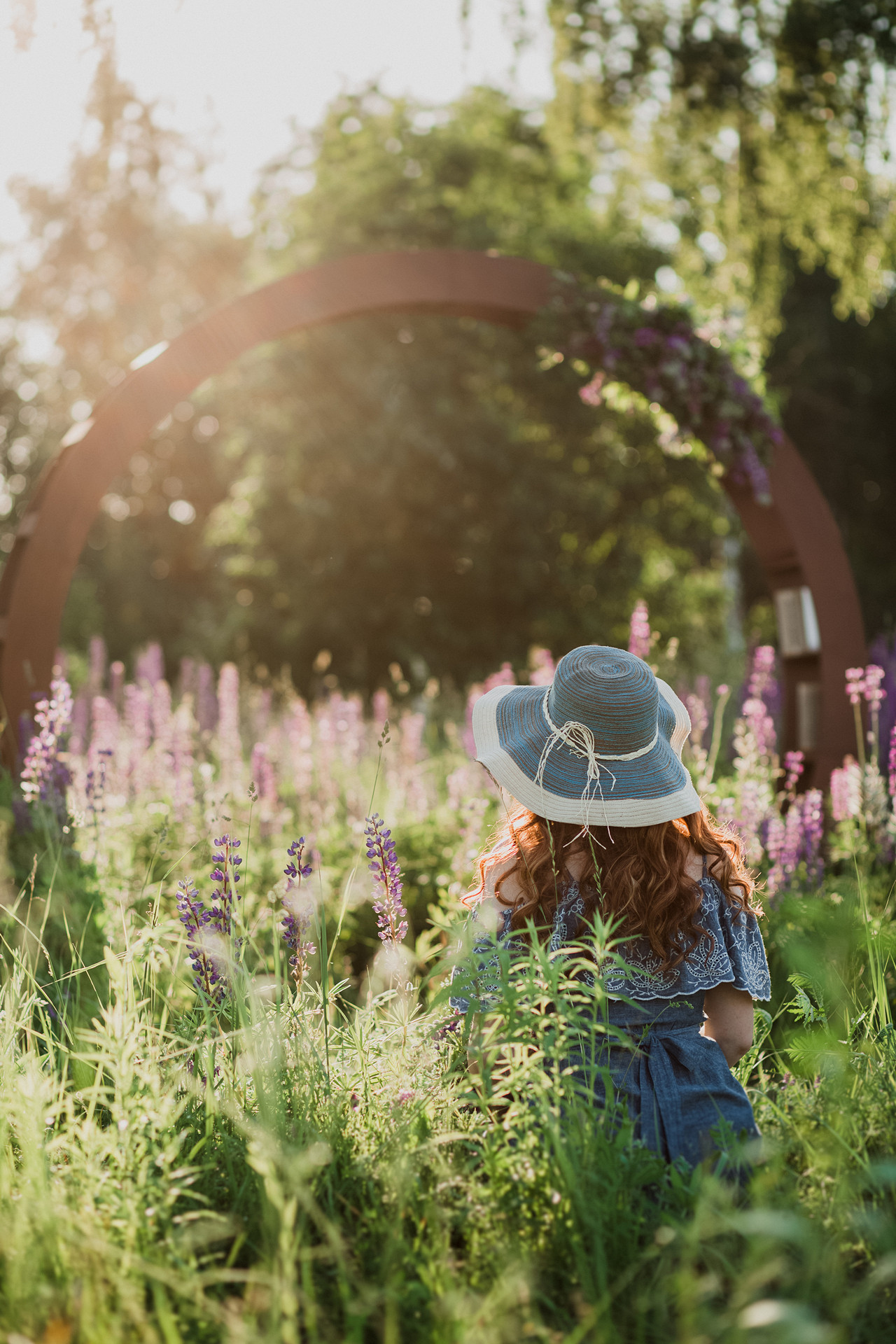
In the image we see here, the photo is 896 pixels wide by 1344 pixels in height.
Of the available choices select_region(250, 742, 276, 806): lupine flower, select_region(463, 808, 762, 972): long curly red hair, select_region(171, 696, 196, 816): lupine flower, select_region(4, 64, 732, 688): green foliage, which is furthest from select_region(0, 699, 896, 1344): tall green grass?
select_region(4, 64, 732, 688): green foliage

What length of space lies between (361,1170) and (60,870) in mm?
1661

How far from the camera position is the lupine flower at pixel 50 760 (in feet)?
9.93

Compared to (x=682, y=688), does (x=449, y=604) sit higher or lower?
higher

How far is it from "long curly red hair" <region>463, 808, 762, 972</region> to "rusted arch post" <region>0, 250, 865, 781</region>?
8.97ft

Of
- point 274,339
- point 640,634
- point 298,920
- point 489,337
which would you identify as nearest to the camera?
point 298,920

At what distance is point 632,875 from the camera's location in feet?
→ 6.98

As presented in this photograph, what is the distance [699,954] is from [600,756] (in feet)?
1.56

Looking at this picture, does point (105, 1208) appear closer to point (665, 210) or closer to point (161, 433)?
point (665, 210)

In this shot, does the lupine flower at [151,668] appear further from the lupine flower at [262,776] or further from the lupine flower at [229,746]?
the lupine flower at [262,776]

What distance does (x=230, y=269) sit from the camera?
20.3m

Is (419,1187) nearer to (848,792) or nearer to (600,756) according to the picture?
(600,756)

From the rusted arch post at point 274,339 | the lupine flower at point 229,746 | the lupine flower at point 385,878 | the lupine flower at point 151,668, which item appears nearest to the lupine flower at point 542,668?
the lupine flower at point 229,746

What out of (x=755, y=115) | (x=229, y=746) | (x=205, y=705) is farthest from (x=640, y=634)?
(x=755, y=115)

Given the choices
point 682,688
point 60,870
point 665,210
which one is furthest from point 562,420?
point 60,870
